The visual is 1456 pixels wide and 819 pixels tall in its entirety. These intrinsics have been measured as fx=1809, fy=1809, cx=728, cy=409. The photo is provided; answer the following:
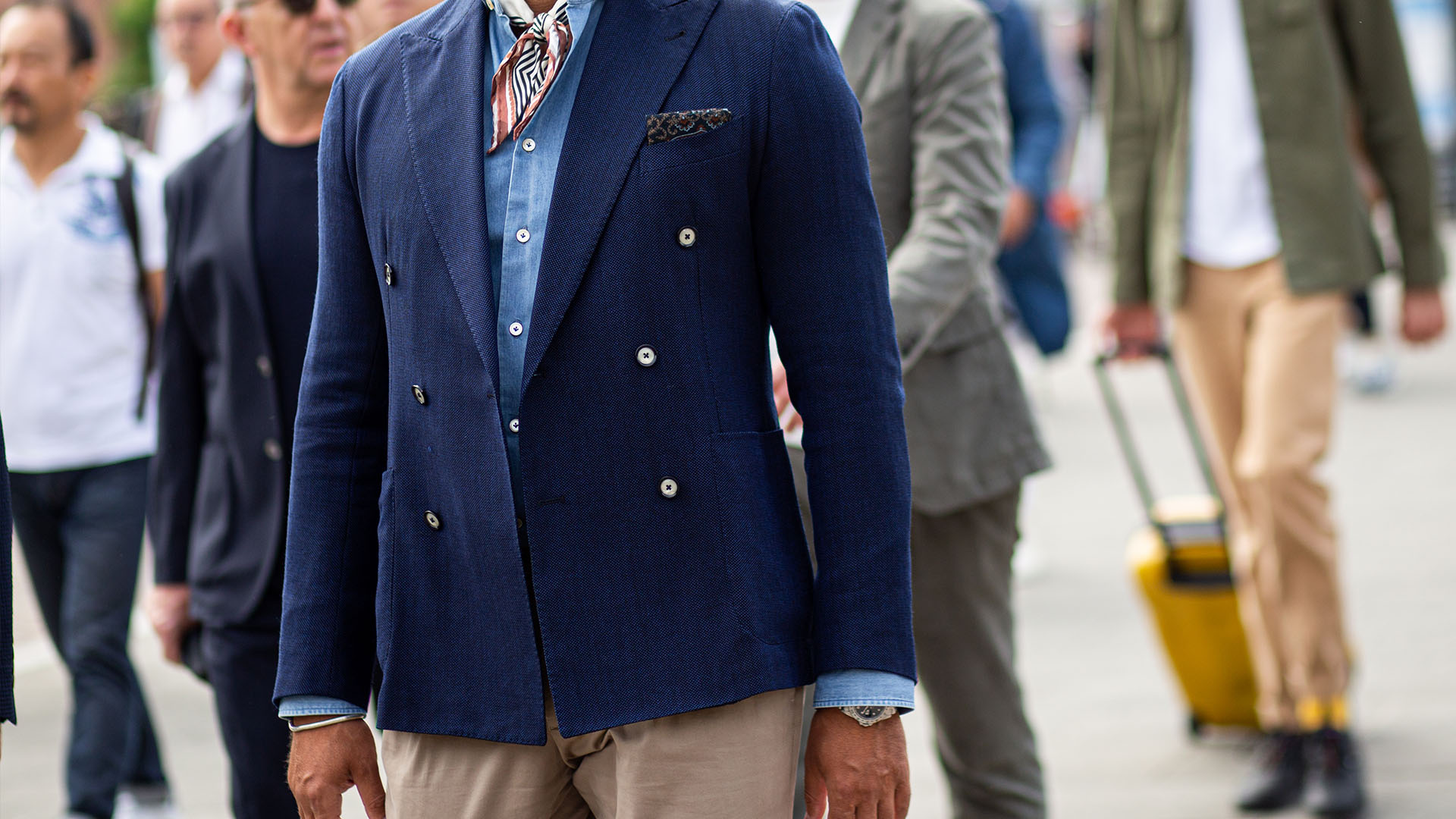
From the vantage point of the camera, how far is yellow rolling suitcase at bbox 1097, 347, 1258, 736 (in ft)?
16.1

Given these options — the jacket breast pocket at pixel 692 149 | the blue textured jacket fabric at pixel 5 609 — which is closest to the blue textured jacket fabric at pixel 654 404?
the jacket breast pocket at pixel 692 149

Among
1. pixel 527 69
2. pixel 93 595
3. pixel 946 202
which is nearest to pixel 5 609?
pixel 527 69

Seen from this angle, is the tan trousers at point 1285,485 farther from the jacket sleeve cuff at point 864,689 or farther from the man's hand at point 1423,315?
the jacket sleeve cuff at point 864,689

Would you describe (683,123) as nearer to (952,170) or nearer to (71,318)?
(952,170)

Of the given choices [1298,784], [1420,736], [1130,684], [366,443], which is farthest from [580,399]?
[1130,684]

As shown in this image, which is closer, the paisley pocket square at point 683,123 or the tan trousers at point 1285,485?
the paisley pocket square at point 683,123

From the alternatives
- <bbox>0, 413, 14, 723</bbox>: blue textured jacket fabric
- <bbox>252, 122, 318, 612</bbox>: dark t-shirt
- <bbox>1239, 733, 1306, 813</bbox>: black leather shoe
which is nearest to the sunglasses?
<bbox>252, 122, 318, 612</bbox>: dark t-shirt

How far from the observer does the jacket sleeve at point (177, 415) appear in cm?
369

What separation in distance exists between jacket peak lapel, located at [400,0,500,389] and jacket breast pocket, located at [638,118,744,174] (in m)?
0.23

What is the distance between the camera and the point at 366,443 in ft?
8.03

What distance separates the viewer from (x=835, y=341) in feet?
7.36

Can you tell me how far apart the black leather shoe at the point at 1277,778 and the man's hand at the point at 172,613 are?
8.62ft

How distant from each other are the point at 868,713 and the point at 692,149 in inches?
28.3

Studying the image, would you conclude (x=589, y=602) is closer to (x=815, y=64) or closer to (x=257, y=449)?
(x=815, y=64)
